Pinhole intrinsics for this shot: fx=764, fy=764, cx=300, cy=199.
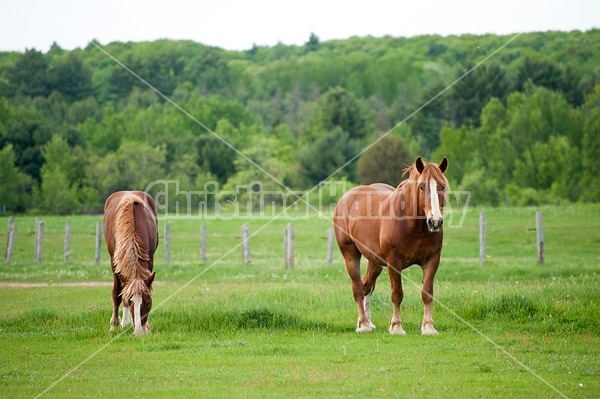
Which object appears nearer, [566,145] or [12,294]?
[12,294]

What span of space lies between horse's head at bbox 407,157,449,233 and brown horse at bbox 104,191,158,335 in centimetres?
471

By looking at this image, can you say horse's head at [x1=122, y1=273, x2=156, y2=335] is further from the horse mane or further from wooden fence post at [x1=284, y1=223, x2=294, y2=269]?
wooden fence post at [x1=284, y1=223, x2=294, y2=269]

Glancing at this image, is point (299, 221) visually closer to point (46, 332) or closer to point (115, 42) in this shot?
point (46, 332)

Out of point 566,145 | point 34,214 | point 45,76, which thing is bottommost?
point 34,214

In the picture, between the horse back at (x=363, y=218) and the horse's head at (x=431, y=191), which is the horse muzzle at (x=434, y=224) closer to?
the horse's head at (x=431, y=191)

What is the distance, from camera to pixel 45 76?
115 m

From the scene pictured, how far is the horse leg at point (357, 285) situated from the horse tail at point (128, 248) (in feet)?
12.1

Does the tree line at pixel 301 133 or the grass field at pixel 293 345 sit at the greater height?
the tree line at pixel 301 133

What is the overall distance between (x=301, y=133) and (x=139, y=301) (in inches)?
3803

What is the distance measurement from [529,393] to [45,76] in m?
116

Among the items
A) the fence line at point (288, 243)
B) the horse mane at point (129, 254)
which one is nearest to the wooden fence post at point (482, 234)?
the fence line at point (288, 243)

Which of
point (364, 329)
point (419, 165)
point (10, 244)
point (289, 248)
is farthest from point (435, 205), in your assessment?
point (10, 244)

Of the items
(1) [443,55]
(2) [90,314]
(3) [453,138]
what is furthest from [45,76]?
(2) [90,314]

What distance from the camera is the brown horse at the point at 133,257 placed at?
12820 mm
